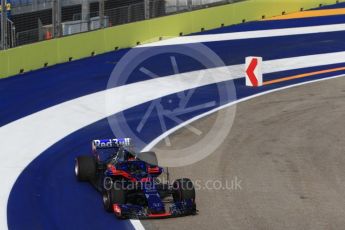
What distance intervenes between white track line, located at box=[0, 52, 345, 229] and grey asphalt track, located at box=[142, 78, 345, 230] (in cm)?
282

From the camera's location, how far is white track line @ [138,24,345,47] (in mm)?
29728

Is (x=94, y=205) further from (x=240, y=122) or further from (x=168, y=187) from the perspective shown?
(x=240, y=122)

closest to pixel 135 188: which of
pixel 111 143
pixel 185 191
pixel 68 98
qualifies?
pixel 185 191

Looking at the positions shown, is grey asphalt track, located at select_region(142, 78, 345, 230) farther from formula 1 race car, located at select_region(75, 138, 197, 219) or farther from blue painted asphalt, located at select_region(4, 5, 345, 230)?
blue painted asphalt, located at select_region(4, 5, 345, 230)

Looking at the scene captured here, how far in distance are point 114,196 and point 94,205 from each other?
938 mm

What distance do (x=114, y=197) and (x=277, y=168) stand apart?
4.55 metres

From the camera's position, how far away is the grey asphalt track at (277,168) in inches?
510

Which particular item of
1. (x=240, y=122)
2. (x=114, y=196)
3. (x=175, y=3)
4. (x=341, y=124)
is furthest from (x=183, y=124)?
(x=175, y=3)

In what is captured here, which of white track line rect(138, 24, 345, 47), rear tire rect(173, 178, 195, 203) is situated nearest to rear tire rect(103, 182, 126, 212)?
rear tire rect(173, 178, 195, 203)

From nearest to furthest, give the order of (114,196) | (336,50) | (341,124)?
(114,196), (341,124), (336,50)

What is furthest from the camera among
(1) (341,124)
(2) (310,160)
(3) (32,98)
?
(3) (32,98)

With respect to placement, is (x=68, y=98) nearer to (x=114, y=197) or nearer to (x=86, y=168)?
(x=86, y=168)

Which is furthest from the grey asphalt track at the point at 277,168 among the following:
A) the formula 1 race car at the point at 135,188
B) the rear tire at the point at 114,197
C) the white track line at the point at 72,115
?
the white track line at the point at 72,115

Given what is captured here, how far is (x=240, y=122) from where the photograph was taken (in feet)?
65.8
